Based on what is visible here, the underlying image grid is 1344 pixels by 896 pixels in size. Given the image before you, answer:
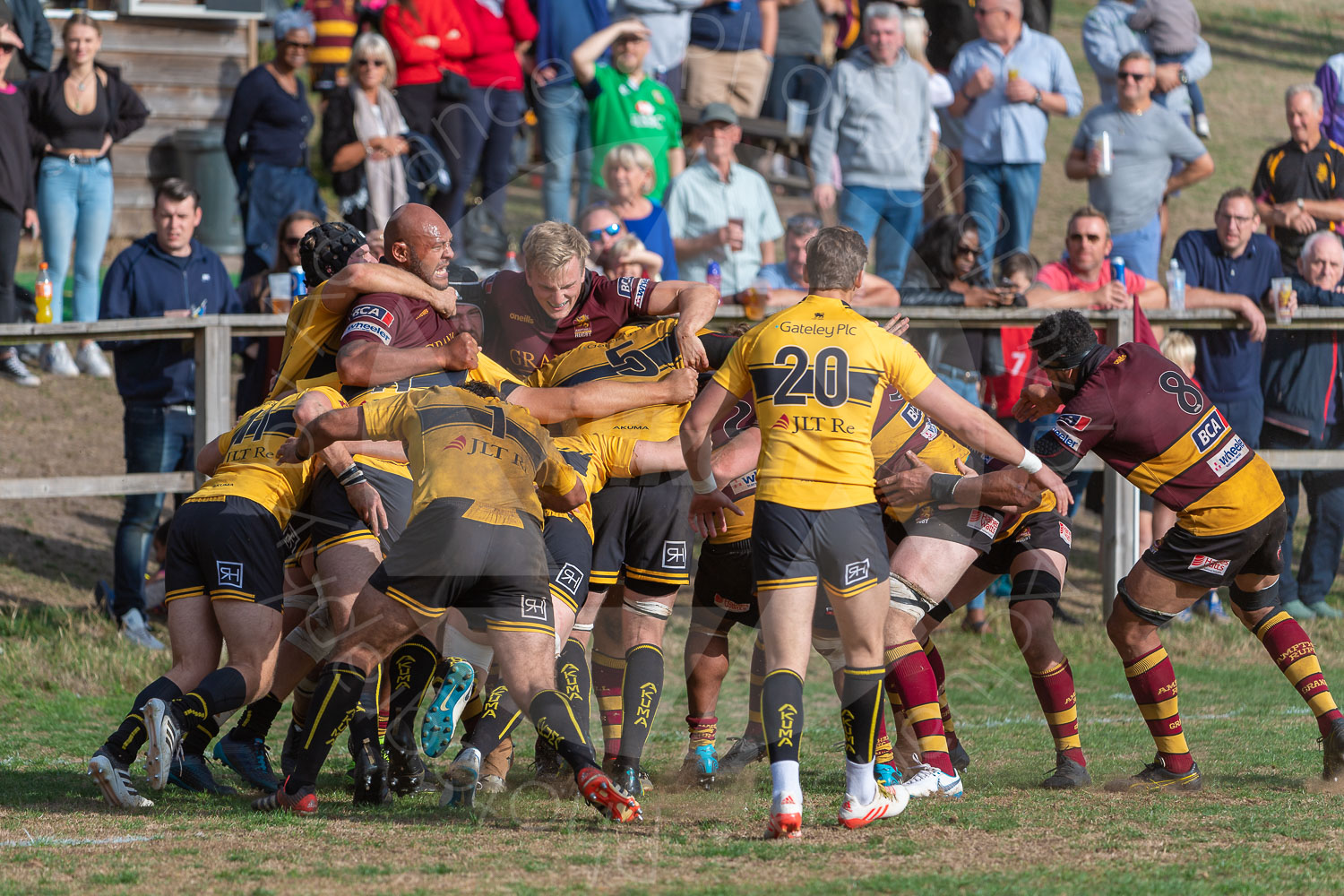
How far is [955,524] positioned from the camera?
20.2ft

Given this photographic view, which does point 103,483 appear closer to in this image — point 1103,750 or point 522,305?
point 522,305

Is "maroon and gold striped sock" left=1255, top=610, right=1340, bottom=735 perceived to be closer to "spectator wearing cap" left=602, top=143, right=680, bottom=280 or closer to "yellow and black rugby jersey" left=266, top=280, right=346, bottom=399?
"spectator wearing cap" left=602, top=143, right=680, bottom=280

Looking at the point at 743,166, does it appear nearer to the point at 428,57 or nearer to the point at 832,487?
the point at 428,57

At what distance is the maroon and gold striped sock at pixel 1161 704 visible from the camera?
6.12 metres

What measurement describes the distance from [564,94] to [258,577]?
16.4ft

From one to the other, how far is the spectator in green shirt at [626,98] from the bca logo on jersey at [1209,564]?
407 centimetres

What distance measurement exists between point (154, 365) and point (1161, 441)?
576 centimetres

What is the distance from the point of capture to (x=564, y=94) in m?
10.0

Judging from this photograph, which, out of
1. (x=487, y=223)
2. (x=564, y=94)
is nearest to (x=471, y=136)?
(x=564, y=94)

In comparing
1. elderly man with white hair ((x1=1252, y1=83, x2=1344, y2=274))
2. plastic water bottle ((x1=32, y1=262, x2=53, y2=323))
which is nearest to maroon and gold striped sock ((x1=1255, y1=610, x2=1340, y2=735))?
elderly man with white hair ((x1=1252, y1=83, x2=1344, y2=274))

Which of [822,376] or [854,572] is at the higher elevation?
[822,376]

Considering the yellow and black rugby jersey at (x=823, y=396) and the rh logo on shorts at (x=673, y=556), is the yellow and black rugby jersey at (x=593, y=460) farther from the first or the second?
the yellow and black rugby jersey at (x=823, y=396)

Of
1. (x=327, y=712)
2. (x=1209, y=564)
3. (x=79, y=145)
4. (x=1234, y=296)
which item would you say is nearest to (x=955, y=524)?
(x=1209, y=564)

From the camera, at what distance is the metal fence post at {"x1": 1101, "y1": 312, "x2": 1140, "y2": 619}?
938 cm
